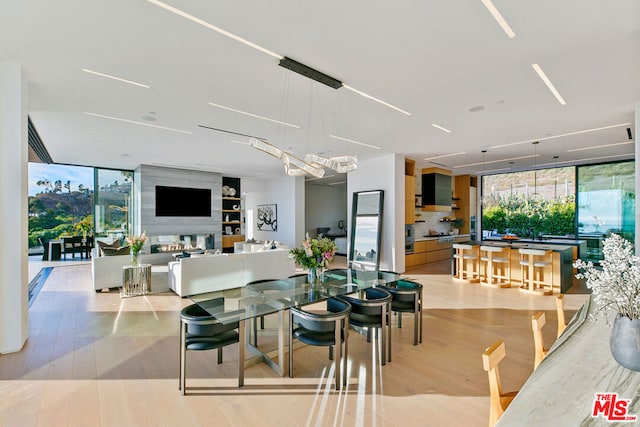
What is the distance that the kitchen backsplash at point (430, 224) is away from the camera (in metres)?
10.0

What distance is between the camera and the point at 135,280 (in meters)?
5.70

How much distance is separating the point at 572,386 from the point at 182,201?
10.4m

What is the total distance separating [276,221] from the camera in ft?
39.9

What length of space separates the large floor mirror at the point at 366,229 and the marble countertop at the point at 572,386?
635 centimetres

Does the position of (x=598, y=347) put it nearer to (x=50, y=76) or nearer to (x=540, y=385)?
(x=540, y=385)

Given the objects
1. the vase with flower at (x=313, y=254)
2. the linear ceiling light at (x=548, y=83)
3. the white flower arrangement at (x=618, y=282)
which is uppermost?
the linear ceiling light at (x=548, y=83)

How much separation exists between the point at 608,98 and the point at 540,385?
4743 mm

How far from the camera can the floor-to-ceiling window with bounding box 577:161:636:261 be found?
27.3 ft

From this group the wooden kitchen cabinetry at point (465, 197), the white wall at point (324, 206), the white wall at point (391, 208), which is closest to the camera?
the white wall at point (391, 208)

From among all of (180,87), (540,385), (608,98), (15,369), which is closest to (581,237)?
(608,98)

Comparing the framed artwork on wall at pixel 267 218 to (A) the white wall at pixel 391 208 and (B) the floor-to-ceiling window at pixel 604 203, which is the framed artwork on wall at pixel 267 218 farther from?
(B) the floor-to-ceiling window at pixel 604 203

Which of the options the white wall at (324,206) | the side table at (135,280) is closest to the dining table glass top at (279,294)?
the side table at (135,280)

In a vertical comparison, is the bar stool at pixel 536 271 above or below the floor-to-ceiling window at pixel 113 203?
below

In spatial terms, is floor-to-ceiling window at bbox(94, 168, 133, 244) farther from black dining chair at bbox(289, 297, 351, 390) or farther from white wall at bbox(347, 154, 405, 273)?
black dining chair at bbox(289, 297, 351, 390)
